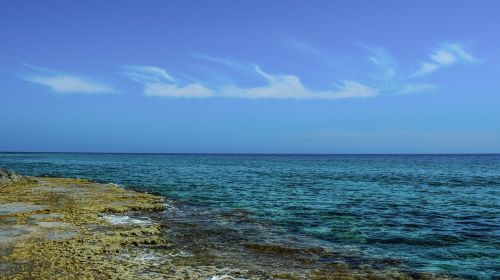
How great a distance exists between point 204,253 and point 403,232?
1042 cm

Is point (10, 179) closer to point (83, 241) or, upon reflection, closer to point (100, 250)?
point (83, 241)

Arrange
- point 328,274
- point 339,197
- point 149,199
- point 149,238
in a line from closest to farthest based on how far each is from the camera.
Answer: point 328,274 → point 149,238 → point 149,199 → point 339,197

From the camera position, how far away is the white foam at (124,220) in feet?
70.0

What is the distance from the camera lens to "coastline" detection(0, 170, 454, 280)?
41.3ft

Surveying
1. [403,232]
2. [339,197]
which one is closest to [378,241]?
[403,232]

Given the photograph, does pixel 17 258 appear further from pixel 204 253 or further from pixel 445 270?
pixel 445 270

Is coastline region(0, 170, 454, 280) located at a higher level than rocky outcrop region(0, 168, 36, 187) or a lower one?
lower

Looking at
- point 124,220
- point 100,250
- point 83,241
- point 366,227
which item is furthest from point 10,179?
point 366,227

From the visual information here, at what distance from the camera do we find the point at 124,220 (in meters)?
22.2

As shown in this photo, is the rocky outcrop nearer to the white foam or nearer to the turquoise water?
the turquoise water

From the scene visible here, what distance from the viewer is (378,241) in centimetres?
1862

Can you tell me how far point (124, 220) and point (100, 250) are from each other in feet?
24.1

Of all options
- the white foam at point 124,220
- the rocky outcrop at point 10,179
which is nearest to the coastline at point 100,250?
the white foam at point 124,220

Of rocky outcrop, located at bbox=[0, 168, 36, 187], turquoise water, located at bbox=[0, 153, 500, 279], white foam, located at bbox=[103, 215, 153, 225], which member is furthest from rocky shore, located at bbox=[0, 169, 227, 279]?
rocky outcrop, located at bbox=[0, 168, 36, 187]
